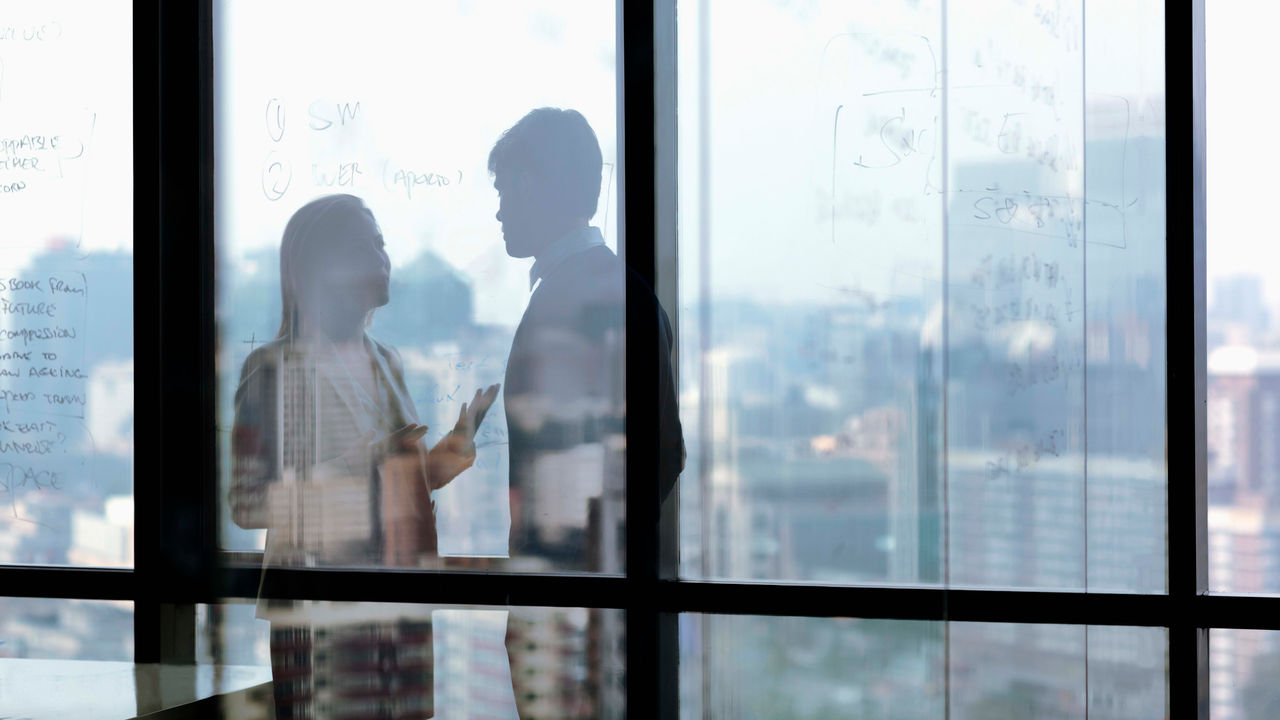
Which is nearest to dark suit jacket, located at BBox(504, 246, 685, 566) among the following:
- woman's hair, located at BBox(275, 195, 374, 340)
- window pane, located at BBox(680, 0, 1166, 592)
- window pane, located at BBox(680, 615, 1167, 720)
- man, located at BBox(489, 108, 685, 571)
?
man, located at BBox(489, 108, 685, 571)

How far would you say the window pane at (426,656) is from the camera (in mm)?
1468

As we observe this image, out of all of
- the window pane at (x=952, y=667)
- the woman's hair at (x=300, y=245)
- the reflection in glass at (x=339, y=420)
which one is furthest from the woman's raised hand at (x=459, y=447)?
the window pane at (x=952, y=667)

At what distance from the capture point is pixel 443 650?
1522 mm

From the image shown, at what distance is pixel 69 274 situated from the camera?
1.58 m

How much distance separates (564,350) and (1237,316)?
0.99 meters

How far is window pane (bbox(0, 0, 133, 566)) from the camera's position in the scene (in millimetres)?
1574

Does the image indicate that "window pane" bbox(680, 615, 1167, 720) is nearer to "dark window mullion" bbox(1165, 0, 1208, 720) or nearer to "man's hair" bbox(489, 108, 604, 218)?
"dark window mullion" bbox(1165, 0, 1208, 720)

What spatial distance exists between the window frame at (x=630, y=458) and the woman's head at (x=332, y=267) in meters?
0.15

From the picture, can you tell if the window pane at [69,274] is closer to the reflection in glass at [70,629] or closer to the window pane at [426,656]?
the reflection in glass at [70,629]

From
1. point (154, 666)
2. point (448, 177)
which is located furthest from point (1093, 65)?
point (154, 666)

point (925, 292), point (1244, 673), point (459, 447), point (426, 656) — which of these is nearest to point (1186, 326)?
point (925, 292)

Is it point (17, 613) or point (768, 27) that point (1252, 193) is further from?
point (17, 613)

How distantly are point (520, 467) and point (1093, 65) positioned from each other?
105cm

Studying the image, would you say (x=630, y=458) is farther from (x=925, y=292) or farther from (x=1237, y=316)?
(x=1237, y=316)
